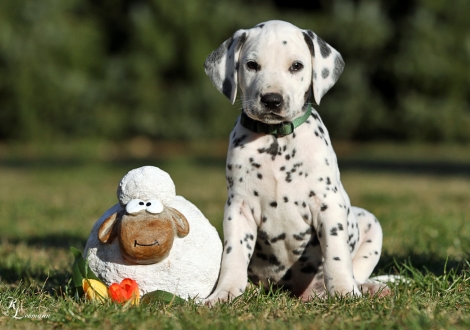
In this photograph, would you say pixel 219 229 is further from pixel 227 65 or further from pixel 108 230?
pixel 108 230

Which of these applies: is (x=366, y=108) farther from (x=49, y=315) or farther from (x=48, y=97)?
(x=49, y=315)

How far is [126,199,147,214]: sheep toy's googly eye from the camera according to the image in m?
3.70

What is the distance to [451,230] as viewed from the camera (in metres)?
6.53

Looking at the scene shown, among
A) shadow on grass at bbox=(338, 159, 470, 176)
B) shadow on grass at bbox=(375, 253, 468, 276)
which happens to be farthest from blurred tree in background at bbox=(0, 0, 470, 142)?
shadow on grass at bbox=(375, 253, 468, 276)

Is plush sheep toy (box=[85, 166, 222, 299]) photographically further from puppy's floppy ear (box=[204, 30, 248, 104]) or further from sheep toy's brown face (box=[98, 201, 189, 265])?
puppy's floppy ear (box=[204, 30, 248, 104])

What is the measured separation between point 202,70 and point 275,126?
1987 centimetres

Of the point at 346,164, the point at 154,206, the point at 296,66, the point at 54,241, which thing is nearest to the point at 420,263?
the point at 296,66

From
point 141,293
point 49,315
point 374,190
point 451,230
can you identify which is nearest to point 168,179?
point 141,293

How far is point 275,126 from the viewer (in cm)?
421

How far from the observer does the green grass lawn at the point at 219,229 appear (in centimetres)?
328

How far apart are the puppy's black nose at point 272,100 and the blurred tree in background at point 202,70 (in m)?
19.2
